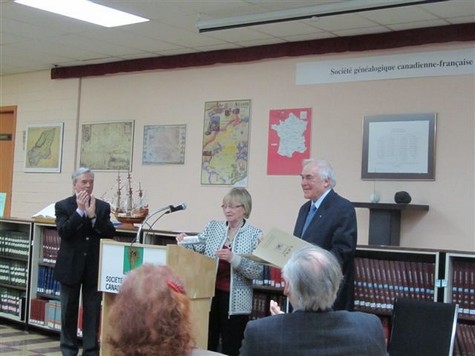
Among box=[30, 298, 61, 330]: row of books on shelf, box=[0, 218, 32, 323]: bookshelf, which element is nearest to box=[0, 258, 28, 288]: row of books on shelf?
box=[0, 218, 32, 323]: bookshelf

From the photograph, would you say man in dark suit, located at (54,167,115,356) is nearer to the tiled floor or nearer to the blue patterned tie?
the tiled floor

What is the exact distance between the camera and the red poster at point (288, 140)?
677 centimetres

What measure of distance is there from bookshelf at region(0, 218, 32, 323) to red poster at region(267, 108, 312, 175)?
268cm

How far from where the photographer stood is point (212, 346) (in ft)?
16.2

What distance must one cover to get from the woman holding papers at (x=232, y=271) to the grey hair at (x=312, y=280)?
2168mm

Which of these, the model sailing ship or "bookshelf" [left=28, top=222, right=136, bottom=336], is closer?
the model sailing ship

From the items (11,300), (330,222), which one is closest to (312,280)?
(330,222)

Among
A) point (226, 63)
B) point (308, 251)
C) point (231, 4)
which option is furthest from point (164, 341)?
point (226, 63)

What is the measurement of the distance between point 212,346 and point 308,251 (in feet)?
8.35

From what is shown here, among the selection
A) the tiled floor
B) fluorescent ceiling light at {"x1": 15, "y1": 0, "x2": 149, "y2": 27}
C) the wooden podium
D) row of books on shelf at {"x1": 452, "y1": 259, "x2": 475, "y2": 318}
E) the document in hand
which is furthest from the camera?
the tiled floor

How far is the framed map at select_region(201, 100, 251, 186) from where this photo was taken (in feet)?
23.6

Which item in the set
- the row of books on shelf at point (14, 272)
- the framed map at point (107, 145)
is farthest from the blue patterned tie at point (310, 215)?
the row of books on shelf at point (14, 272)

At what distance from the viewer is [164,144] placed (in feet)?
25.7

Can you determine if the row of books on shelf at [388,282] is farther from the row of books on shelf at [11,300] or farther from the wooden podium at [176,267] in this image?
the row of books on shelf at [11,300]
